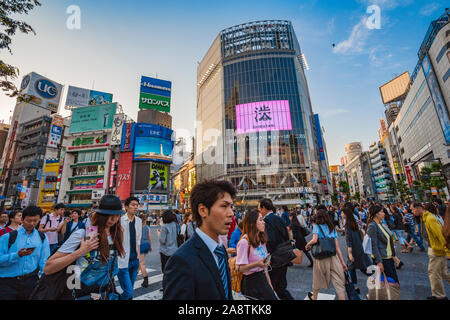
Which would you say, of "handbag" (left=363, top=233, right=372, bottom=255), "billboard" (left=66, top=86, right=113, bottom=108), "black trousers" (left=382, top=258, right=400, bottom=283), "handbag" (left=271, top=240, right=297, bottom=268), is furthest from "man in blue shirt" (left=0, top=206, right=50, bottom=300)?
"billboard" (left=66, top=86, right=113, bottom=108)

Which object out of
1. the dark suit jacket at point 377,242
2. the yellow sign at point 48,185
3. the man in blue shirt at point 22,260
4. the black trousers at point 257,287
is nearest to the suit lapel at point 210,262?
the black trousers at point 257,287

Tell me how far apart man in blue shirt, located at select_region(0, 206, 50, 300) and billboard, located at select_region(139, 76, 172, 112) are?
44157 mm

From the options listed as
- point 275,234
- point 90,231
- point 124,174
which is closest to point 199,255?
point 90,231

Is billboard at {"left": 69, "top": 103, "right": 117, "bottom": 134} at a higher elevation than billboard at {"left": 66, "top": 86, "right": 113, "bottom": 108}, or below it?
below

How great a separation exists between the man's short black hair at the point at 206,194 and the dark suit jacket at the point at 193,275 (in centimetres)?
31

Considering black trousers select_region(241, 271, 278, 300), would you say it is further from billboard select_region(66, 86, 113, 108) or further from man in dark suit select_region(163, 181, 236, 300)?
billboard select_region(66, 86, 113, 108)

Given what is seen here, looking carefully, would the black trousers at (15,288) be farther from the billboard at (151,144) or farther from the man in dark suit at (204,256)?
the billboard at (151,144)

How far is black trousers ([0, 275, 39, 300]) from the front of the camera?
3.00 m

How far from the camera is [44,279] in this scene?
2.18 metres

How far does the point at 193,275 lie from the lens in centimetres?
133

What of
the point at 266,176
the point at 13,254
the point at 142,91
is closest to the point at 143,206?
the point at 142,91

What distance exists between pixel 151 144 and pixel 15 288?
1914 inches

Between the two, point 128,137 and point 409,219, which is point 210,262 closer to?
point 409,219

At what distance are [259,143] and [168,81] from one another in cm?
2550
